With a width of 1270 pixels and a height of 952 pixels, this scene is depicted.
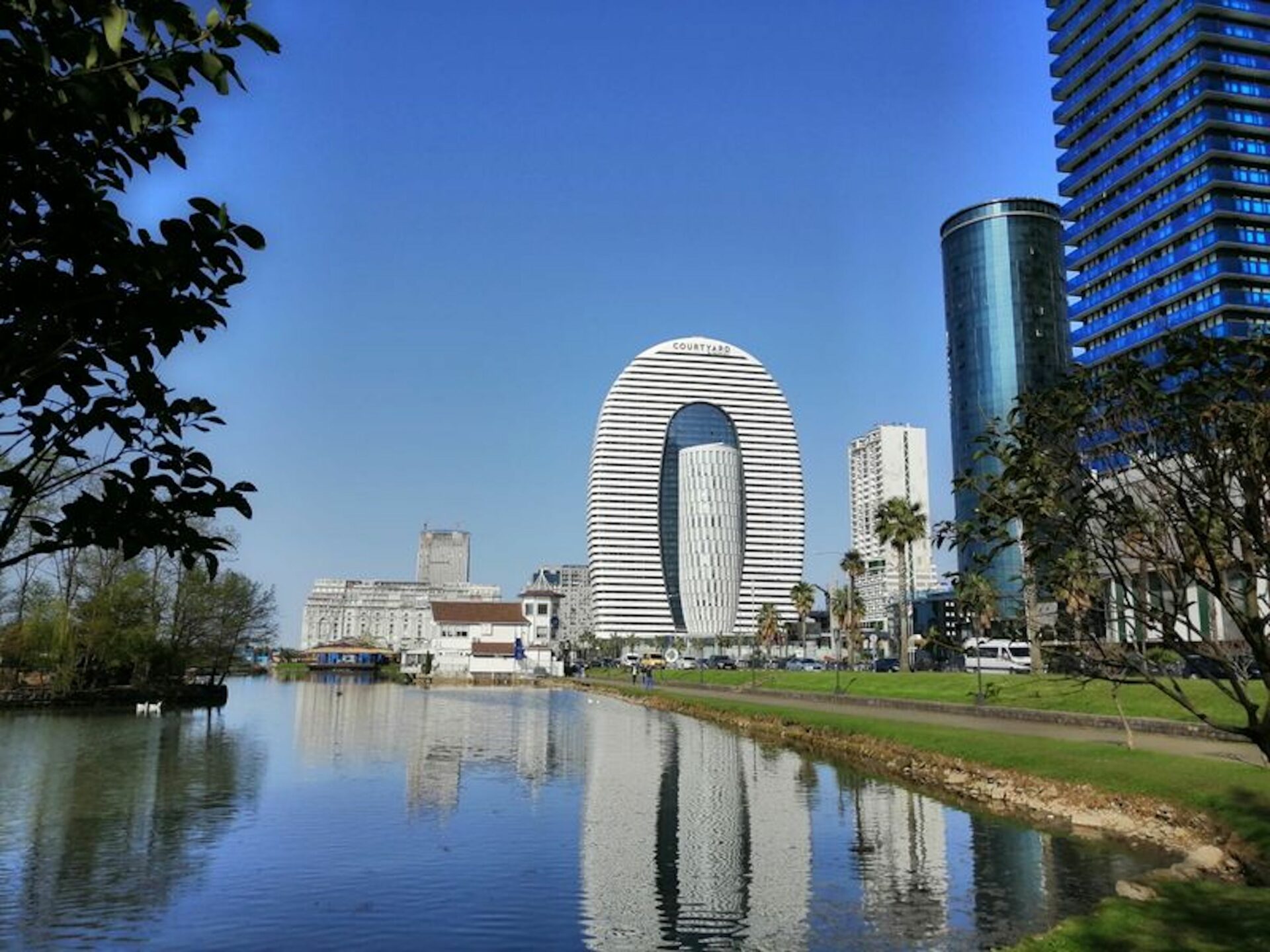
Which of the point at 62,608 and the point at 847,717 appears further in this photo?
the point at 62,608

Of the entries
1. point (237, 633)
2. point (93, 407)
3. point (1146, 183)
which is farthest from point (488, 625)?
point (93, 407)

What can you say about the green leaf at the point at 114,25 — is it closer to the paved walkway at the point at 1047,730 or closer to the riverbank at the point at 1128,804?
the riverbank at the point at 1128,804

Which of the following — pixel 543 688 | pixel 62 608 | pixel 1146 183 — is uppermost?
pixel 1146 183

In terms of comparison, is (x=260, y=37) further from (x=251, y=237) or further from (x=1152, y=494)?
(x=1152, y=494)

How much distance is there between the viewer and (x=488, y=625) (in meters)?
172

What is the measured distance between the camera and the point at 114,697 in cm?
8206

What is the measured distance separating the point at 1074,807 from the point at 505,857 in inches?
708

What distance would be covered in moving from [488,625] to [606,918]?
15516 centimetres

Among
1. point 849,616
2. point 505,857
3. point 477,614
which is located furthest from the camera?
point 477,614

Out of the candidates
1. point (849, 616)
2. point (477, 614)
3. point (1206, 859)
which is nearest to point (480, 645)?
point (477, 614)

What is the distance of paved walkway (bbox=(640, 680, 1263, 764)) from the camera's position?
34.0m

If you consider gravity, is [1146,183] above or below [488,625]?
above

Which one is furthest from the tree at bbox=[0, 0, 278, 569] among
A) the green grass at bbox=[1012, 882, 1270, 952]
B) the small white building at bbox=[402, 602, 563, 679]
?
the small white building at bbox=[402, 602, 563, 679]

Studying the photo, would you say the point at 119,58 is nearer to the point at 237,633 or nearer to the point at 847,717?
the point at 847,717
